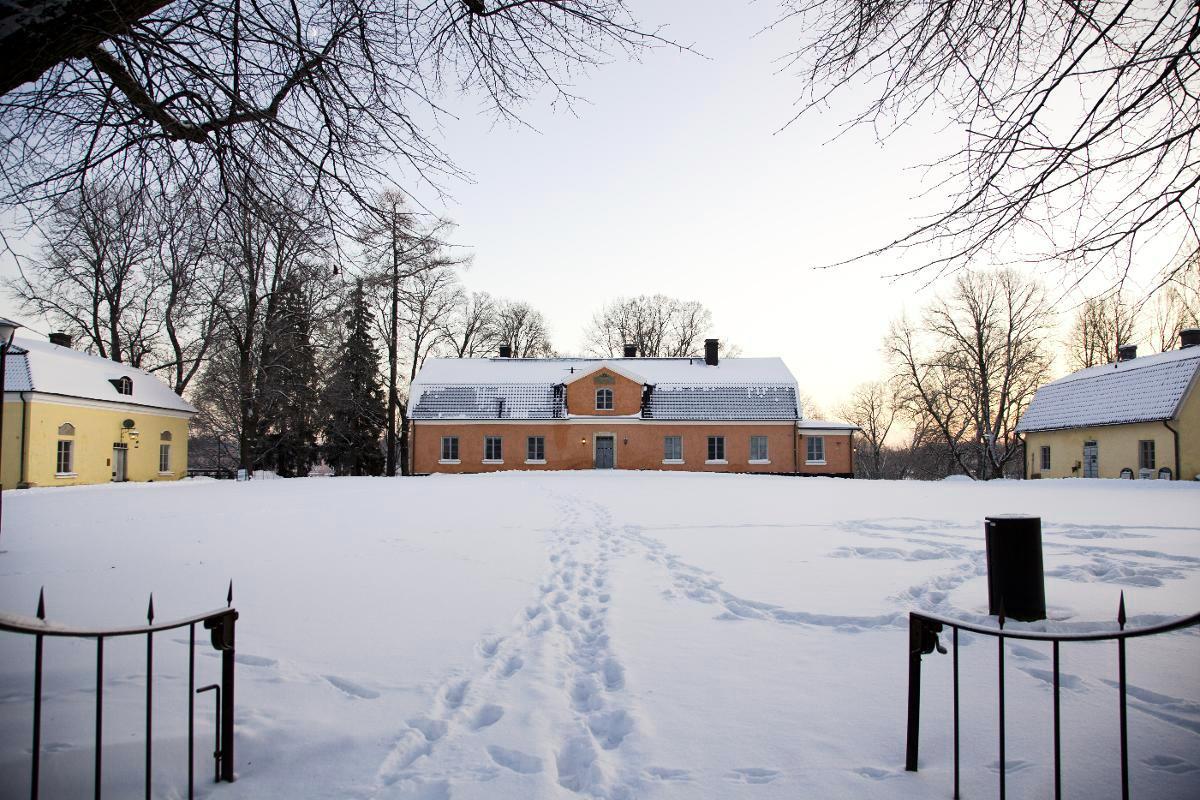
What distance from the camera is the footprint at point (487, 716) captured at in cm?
340

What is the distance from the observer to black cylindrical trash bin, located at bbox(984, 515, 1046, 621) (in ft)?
15.9

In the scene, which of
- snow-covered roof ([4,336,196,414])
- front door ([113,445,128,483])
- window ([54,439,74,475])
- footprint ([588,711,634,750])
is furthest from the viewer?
front door ([113,445,128,483])

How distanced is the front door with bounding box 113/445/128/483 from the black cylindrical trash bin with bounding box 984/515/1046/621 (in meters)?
31.7

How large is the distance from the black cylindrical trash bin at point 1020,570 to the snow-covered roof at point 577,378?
88.7 ft

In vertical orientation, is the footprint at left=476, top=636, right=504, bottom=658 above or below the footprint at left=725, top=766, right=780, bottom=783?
above

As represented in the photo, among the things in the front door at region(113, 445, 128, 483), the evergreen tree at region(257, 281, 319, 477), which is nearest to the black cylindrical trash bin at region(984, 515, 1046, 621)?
the evergreen tree at region(257, 281, 319, 477)

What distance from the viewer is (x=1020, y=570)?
487cm

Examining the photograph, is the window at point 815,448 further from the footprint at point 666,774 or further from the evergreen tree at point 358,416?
the footprint at point 666,774

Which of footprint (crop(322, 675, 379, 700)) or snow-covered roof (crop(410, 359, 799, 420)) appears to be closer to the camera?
footprint (crop(322, 675, 379, 700))

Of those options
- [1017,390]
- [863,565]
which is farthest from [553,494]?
[1017,390]

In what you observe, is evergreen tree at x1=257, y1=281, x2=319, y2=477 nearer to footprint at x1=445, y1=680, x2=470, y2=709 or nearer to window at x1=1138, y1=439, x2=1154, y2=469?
footprint at x1=445, y1=680, x2=470, y2=709

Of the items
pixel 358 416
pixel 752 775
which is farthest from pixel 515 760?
pixel 358 416

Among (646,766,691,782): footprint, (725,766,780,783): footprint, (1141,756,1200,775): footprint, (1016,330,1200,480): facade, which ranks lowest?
(725,766,780,783): footprint

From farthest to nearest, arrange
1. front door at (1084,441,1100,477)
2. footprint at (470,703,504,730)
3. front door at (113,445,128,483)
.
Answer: front door at (113,445,128,483)
front door at (1084,441,1100,477)
footprint at (470,703,504,730)
